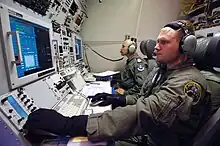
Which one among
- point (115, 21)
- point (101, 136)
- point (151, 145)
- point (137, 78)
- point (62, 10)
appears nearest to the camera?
point (101, 136)

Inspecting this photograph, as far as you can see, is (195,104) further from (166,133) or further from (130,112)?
(130,112)

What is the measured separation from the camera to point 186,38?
0.85 meters

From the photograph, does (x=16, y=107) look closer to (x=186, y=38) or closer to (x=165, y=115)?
(x=165, y=115)

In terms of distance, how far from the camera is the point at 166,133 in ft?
2.82

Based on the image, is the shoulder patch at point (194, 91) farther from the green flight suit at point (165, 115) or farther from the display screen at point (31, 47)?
the display screen at point (31, 47)

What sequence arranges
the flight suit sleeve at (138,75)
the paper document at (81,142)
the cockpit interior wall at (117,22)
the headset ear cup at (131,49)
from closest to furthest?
the paper document at (81,142) → the flight suit sleeve at (138,75) → the headset ear cup at (131,49) → the cockpit interior wall at (117,22)

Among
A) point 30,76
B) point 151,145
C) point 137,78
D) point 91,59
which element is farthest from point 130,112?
point 91,59

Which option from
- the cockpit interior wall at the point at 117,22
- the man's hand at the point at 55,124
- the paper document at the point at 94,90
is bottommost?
the paper document at the point at 94,90

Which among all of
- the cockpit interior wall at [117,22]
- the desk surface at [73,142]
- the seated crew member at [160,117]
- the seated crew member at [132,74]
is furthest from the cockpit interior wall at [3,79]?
the cockpit interior wall at [117,22]

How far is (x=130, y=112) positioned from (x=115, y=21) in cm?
276

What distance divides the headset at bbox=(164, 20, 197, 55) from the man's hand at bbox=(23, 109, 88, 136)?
0.68 m

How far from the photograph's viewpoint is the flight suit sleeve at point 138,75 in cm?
203

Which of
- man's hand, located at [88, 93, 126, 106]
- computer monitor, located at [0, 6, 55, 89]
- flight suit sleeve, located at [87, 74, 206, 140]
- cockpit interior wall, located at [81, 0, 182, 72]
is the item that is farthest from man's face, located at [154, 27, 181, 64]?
cockpit interior wall, located at [81, 0, 182, 72]

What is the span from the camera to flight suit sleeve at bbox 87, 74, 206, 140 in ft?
2.32
